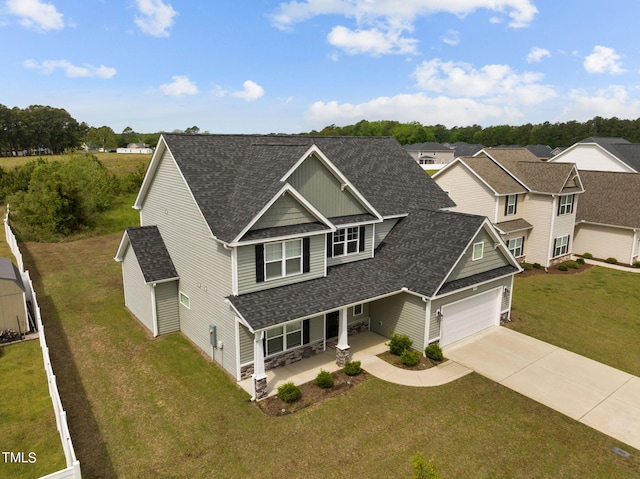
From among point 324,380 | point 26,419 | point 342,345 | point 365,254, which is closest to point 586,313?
point 365,254

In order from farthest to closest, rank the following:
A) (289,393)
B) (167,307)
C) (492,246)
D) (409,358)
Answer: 1. (492,246)
2. (167,307)
3. (409,358)
4. (289,393)

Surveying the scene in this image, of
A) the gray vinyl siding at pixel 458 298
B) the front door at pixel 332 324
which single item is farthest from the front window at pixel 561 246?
the front door at pixel 332 324

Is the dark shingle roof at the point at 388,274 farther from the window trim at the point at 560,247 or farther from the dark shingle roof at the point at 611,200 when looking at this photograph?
the dark shingle roof at the point at 611,200

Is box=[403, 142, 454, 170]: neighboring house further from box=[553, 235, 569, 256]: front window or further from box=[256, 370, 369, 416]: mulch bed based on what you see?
box=[256, 370, 369, 416]: mulch bed

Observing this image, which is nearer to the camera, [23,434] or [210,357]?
[23,434]

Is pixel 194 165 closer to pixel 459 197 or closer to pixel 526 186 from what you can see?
pixel 459 197

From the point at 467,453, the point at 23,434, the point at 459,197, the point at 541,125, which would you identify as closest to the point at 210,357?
the point at 23,434

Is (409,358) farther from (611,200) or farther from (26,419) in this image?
(611,200)

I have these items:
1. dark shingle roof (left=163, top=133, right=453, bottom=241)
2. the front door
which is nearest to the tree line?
dark shingle roof (left=163, top=133, right=453, bottom=241)
